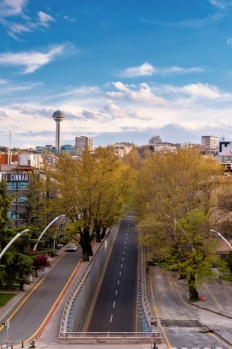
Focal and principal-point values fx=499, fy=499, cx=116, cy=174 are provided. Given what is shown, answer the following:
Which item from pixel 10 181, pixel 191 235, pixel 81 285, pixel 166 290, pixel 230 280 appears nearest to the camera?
pixel 81 285

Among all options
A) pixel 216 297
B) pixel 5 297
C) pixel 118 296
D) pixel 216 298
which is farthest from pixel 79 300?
pixel 216 297

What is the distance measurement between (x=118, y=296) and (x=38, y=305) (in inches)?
404

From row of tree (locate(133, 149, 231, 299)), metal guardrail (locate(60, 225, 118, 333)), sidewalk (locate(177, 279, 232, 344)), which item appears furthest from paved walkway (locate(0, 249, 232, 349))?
row of tree (locate(133, 149, 231, 299))

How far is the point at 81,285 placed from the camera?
48.9m

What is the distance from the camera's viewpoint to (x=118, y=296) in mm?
54719

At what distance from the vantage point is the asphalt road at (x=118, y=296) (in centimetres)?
4372

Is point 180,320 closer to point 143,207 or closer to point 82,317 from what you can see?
point 82,317

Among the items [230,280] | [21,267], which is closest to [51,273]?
[21,267]

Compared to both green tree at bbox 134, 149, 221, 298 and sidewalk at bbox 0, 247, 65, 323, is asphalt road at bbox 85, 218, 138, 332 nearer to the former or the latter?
green tree at bbox 134, 149, 221, 298

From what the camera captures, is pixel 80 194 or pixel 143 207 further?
pixel 143 207

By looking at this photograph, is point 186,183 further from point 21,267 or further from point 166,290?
point 21,267

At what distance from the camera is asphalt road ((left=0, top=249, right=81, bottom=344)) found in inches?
1544

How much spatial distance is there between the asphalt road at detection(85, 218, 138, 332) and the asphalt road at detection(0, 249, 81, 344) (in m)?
4.29

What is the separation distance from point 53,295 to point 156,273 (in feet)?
69.9
